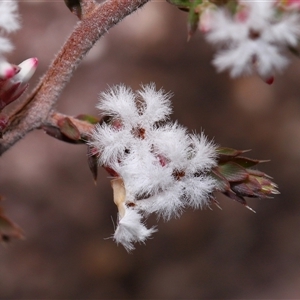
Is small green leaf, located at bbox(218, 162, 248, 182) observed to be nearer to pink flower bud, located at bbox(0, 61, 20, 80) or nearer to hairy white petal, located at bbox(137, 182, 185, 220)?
hairy white petal, located at bbox(137, 182, 185, 220)

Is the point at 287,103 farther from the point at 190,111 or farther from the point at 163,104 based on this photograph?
the point at 163,104

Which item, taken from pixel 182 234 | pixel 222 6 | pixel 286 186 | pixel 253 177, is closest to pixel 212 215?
pixel 182 234

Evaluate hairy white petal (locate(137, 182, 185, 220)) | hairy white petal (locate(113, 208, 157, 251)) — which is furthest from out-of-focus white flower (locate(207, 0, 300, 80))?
hairy white petal (locate(113, 208, 157, 251))

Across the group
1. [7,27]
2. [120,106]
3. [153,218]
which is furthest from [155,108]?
[153,218]

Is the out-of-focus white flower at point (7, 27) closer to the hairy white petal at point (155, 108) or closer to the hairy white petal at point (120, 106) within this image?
the hairy white petal at point (120, 106)

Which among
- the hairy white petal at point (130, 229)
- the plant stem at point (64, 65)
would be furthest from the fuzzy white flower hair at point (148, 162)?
the plant stem at point (64, 65)
